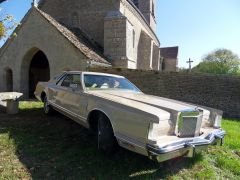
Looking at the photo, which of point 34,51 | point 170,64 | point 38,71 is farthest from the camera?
point 170,64

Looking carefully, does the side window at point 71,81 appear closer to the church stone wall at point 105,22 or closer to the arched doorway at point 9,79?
the church stone wall at point 105,22

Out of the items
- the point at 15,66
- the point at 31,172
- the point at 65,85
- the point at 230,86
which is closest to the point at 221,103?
the point at 230,86

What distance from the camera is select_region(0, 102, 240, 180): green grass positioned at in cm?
365

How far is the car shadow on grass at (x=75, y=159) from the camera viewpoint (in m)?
3.66

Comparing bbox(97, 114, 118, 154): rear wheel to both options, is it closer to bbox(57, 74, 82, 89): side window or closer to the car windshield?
the car windshield

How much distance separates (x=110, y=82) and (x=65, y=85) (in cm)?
138

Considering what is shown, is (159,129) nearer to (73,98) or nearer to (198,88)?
(73,98)

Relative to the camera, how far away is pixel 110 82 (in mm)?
5645

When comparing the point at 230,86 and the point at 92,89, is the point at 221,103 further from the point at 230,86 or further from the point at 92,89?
the point at 92,89

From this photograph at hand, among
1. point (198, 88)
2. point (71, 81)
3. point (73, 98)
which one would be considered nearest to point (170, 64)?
point (198, 88)

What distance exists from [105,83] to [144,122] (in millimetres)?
2418

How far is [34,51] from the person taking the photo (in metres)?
16.4

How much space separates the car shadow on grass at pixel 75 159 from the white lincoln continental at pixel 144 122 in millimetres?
365

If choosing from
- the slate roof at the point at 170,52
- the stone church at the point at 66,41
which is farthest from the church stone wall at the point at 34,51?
the slate roof at the point at 170,52
